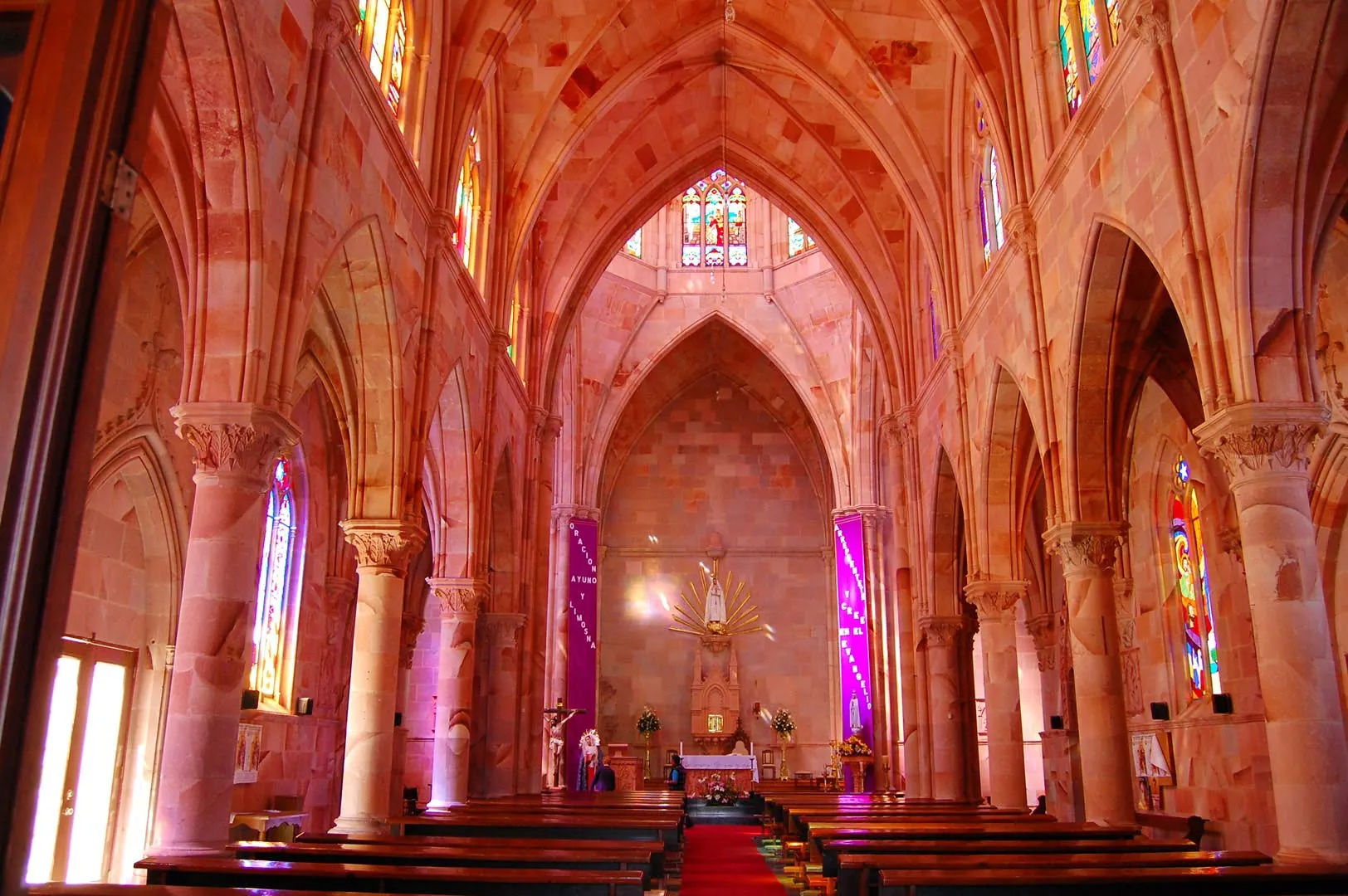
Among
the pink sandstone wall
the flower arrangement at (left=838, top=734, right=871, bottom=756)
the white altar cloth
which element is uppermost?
the pink sandstone wall

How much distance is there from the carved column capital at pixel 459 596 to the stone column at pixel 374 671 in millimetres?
3751

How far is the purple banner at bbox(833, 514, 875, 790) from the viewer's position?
1116 inches

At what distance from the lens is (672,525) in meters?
37.8

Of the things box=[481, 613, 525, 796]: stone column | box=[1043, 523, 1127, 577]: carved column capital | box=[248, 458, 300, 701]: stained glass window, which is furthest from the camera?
box=[481, 613, 525, 796]: stone column

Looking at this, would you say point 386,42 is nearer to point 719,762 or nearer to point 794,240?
point 794,240

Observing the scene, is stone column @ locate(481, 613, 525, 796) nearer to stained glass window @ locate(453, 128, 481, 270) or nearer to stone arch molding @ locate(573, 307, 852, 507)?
stained glass window @ locate(453, 128, 481, 270)

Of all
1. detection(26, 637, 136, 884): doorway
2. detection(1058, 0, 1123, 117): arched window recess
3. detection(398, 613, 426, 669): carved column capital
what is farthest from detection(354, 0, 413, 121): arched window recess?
detection(398, 613, 426, 669): carved column capital

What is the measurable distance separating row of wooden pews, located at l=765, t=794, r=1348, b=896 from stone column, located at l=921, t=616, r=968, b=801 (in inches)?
309

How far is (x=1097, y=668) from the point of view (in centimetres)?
1333

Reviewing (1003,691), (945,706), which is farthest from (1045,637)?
(1003,691)

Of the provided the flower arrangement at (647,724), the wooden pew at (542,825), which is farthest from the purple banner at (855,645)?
the wooden pew at (542,825)

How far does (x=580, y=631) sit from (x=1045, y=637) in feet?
39.3

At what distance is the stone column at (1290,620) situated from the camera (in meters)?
8.75

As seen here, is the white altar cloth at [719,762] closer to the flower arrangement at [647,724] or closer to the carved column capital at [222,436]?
the flower arrangement at [647,724]
